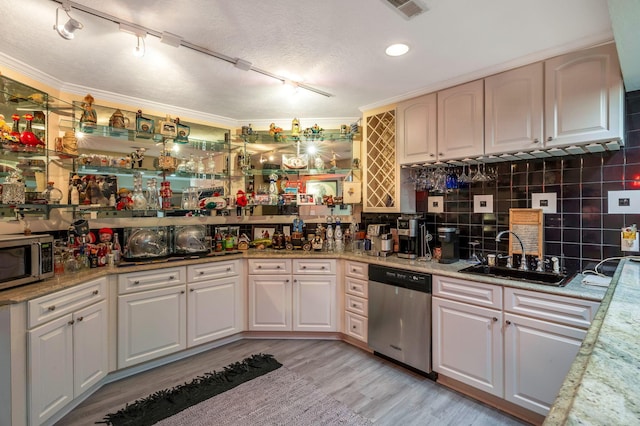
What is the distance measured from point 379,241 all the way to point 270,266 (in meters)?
1.16

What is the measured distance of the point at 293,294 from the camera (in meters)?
3.14

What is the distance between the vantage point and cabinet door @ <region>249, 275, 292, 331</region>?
314cm

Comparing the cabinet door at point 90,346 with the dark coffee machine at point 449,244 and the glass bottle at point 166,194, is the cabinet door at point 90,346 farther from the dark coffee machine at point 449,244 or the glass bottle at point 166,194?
the dark coffee machine at point 449,244

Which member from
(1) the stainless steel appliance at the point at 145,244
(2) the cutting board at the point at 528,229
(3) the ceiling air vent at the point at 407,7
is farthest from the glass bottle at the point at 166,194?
(2) the cutting board at the point at 528,229

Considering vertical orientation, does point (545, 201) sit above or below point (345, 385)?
above

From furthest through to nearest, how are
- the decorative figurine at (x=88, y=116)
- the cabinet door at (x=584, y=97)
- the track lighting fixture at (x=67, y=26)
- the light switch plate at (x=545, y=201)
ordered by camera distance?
1. the decorative figurine at (x=88, y=116)
2. the light switch plate at (x=545, y=201)
3. the cabinet door at (x=584, y=97)
4. the track lighting fixture at (x=67, y=26)

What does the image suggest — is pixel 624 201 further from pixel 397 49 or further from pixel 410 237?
pixel 397 49

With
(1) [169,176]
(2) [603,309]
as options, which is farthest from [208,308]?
(2) [603,309]

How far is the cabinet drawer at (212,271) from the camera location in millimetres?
2814

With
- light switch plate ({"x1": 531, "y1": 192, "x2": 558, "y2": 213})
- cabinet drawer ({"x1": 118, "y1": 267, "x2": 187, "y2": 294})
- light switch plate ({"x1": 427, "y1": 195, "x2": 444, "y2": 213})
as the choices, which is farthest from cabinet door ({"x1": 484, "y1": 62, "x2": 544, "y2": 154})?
cabinet drawer ({"x1": 118, "y1": 267, "x2": 187, "y2": 294})

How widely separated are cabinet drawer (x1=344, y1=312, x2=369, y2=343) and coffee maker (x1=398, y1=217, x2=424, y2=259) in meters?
0.73

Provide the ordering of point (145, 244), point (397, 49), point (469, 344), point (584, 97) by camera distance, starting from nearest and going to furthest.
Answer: point (584, 97) < point (397, 49) < point (469, 344) < point (145, 244)

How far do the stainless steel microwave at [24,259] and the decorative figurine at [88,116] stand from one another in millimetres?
1104

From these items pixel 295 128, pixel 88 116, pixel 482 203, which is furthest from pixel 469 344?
pixel 88 116
